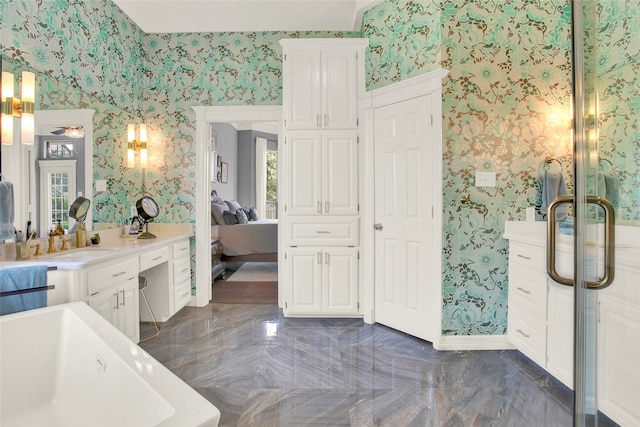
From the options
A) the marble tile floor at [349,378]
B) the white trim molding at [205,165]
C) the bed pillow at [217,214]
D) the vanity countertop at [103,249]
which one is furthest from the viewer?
the bed pillow at [217,214]

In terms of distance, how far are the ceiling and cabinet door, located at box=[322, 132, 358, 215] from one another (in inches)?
47.0

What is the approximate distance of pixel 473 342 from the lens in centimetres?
262

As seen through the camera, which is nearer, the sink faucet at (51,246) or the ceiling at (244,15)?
the sink faucet at (51,246)

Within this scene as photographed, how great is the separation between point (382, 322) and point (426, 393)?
1.06 metres

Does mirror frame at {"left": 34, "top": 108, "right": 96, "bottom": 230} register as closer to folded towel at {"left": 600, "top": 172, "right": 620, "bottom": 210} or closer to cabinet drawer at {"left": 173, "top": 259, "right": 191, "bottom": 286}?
cabinet drawer at {"left": 173, "top": 259, "right": 191, "bottom": 286}

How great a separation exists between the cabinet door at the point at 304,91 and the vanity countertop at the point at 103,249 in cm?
159

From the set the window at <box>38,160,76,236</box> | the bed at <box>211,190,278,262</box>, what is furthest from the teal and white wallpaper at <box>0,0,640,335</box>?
the bed at <box>211,190,278,262</box>

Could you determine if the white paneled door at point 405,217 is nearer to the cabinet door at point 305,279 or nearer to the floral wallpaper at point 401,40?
the floral wallpaper at point 401,40

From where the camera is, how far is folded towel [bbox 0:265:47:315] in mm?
1575

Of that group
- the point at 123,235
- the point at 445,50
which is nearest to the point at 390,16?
the point at 445,50

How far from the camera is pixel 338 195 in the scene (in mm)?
3217

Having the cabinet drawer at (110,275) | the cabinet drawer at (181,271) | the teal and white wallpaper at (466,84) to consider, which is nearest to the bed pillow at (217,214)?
the cabinet drawer at (181,271)

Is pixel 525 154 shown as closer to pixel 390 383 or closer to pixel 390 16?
pixel 390 16

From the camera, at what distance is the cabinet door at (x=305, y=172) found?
10.5 feet
